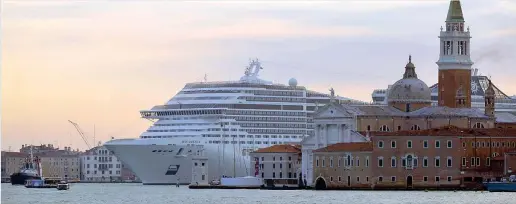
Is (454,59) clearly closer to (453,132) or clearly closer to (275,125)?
(453,132)

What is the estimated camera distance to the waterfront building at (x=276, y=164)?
3649 inches

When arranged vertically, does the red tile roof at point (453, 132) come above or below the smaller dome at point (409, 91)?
below

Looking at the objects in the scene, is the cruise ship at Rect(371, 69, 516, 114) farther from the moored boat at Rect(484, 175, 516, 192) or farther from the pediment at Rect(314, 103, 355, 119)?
the moored boat at Rect(484, 175, 516, 192)

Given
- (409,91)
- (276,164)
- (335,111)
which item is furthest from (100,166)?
(335,111)

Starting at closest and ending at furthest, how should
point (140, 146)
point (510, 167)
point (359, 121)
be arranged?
point (510, 167)
point (359, 121)
point (140, 146)

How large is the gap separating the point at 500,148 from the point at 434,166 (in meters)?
4.45

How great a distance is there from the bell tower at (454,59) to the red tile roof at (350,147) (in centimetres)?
1060

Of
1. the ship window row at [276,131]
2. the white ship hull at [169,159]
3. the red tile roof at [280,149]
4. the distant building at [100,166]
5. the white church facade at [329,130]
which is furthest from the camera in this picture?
the distant building at [100,166]

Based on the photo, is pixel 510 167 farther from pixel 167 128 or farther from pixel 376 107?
pixel 167 128

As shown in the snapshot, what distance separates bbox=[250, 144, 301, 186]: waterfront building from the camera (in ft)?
304

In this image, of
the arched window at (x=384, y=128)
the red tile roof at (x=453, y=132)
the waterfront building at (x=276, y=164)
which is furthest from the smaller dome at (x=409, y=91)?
the red tile roof at (x=453, y=132)

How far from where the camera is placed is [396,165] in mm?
79625

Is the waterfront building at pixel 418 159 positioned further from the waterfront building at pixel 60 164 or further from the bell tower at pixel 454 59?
the waterfront building at pixel 60 164

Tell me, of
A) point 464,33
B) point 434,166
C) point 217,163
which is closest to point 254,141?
point 217,163
